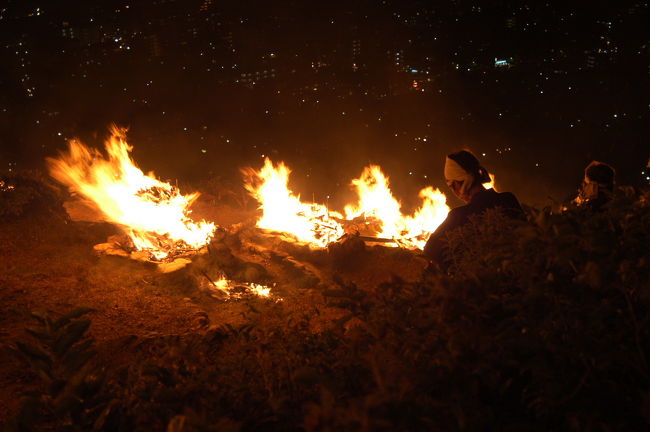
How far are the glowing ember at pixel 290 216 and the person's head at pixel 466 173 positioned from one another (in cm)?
458

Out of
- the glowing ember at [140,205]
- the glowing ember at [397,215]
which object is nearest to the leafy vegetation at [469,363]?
the glowing ember at [140,205]

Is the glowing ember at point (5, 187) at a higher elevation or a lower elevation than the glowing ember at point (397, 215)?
higher

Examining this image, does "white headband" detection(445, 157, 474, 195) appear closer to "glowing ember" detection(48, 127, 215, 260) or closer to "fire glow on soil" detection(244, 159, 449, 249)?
"fire glow on soil" detection(244, 159, 449, 249)

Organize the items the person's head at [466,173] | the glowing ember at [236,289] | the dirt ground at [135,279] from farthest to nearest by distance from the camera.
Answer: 1. the glowing ember at [236,289]
2. the dirt ground at [135,279]
3. the person's head at [466,173]

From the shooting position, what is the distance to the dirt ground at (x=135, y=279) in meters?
5.05

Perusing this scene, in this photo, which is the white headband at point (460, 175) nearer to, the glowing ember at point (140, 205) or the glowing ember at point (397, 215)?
the glowing ember at point (397, 215)

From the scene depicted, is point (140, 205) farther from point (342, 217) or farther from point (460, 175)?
point (460, 175)

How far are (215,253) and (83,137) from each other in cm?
1227

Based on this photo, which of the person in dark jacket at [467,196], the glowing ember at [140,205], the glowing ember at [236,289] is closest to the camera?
the person in dark jacket at [467,196]

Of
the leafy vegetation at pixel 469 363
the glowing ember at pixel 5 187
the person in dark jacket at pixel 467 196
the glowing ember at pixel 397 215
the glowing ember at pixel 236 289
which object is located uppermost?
the glowing ember at pixel 5 187

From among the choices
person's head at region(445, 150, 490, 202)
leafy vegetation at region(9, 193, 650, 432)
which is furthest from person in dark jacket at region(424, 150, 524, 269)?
leafy vegetation at region(9, 193, 650, 432)

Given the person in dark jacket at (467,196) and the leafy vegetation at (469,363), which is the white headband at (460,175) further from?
the leafy vegetation at (469,363)

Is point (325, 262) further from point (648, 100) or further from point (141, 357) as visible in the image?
point (648, 100)

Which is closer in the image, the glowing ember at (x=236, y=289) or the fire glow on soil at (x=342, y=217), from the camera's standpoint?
the glowing ember at (x=236, y=289)
